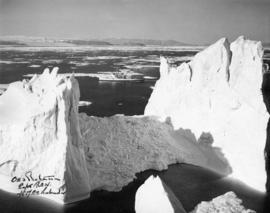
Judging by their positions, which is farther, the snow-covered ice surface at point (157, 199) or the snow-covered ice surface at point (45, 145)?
the snow-covered ice surface at point (45, 145)

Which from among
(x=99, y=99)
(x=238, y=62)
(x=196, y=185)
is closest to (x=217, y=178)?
(x=196, y=185)

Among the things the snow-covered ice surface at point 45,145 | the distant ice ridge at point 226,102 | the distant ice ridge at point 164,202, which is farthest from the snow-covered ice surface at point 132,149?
the distant ice ridge at point 164,202

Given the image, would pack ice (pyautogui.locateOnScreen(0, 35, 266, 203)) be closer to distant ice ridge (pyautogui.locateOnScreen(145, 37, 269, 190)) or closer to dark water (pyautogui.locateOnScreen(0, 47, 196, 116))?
distant ice ridge (pyautogui.locateOnScreen(145, 37, 269, 190))

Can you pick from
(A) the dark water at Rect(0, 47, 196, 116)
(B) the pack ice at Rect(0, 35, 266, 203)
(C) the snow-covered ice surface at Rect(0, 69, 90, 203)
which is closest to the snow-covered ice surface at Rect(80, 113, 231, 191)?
(B) the pack ice at Rect(0, 35, 266, 203)

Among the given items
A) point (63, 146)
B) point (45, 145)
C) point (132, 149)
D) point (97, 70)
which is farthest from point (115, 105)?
point (63, 146)

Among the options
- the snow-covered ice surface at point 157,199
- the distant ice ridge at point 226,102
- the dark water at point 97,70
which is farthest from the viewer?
the dark water at point 97,70

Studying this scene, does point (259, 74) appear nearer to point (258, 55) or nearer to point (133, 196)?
point (258, 55)

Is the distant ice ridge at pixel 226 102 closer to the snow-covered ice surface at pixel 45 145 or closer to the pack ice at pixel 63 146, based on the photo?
the pack ice at pixel 63 146
